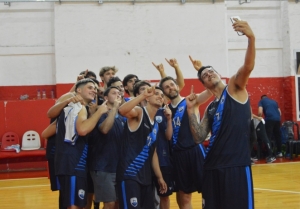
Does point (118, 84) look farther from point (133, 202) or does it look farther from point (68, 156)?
point (133, 202)

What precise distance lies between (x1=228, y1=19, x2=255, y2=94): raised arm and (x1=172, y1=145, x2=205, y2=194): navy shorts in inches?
76.6

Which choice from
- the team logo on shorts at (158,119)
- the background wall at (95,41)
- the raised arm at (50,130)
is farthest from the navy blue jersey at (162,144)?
the background wall at (95,41)

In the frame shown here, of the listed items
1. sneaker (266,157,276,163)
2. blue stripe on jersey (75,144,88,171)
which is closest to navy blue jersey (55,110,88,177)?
blue stripe on jersey (75,144,88,171)

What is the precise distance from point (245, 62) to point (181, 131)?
229cm

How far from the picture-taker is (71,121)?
5344mm

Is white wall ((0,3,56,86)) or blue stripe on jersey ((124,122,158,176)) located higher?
white wall ((0,3,56,86))

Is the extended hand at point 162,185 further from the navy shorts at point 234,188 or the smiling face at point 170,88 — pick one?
the navy shorts at point 234,188

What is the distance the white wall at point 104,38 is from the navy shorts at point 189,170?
856cm

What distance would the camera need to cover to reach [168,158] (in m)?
6.15

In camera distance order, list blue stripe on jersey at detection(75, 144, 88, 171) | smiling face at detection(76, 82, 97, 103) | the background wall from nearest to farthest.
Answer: blue stripe on jersey at detection(75, 144, 88, 171) → smiling face at detection(76, 82, 97, 103) → the background wall

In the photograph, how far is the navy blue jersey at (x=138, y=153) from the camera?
5172mm

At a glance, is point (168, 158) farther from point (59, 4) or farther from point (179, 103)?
point (59, 4)

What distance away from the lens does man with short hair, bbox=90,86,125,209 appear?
5.67 m

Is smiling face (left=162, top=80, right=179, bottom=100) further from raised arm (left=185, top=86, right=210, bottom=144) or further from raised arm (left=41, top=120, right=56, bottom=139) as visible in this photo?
raised arm (left=41, top=120, right=56, bottom=139)
